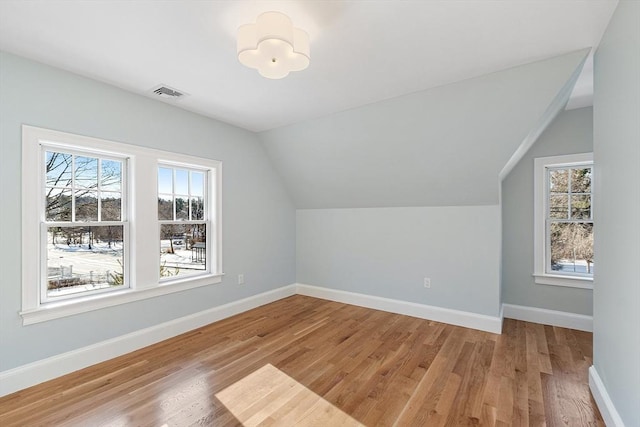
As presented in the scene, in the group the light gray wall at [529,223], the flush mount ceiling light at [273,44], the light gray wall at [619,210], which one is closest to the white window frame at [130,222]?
the flush mount ceiling light at [273,44]

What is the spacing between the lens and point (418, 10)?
69.0 inches

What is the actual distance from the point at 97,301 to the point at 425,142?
146 inches

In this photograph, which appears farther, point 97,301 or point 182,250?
point 182,250

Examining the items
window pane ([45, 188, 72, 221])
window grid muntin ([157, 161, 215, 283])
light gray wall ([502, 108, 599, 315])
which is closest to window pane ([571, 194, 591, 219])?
light gray wall ([502, 108, 599, 315])

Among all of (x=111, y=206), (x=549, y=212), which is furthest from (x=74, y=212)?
(x=549, y=212)

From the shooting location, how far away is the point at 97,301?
2.71m

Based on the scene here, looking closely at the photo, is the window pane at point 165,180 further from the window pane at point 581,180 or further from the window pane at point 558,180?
the window pane at point 581,180

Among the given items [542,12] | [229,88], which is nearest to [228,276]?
[229,88]

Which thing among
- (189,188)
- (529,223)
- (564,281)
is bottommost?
(564,281)

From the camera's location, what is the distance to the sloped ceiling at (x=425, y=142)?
256 cm

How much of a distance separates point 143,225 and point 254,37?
2361 mm

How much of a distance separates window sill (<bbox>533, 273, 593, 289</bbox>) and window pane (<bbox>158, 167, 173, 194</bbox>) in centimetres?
470

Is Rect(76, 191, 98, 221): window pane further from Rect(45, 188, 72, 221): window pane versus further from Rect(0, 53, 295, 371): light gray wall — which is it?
Rect(0, 53, 295, 371): light gray wall

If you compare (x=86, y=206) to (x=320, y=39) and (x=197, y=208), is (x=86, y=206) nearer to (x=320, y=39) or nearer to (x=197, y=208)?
(x=197, y=208)
